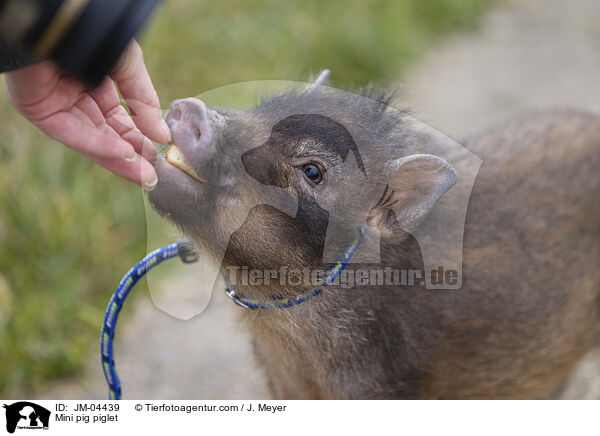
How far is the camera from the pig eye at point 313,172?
1763 mm

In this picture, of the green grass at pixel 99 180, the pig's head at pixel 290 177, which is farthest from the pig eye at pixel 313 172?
the green grass at pixel 99 180

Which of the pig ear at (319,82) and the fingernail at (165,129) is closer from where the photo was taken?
the fingernail at (165,129)

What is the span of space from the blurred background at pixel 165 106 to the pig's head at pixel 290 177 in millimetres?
408

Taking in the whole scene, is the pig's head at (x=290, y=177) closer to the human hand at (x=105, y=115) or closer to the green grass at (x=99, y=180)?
the human hand at (x=105, y=115)

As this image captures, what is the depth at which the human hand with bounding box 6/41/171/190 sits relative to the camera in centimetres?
163

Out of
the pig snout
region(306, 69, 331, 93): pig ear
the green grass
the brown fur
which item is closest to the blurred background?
the green grass

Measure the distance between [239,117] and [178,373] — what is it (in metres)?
1.83

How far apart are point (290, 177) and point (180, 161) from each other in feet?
0.97

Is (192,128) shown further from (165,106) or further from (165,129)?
(165,106)

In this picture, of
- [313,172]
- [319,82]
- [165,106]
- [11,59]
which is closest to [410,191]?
[313,172]
